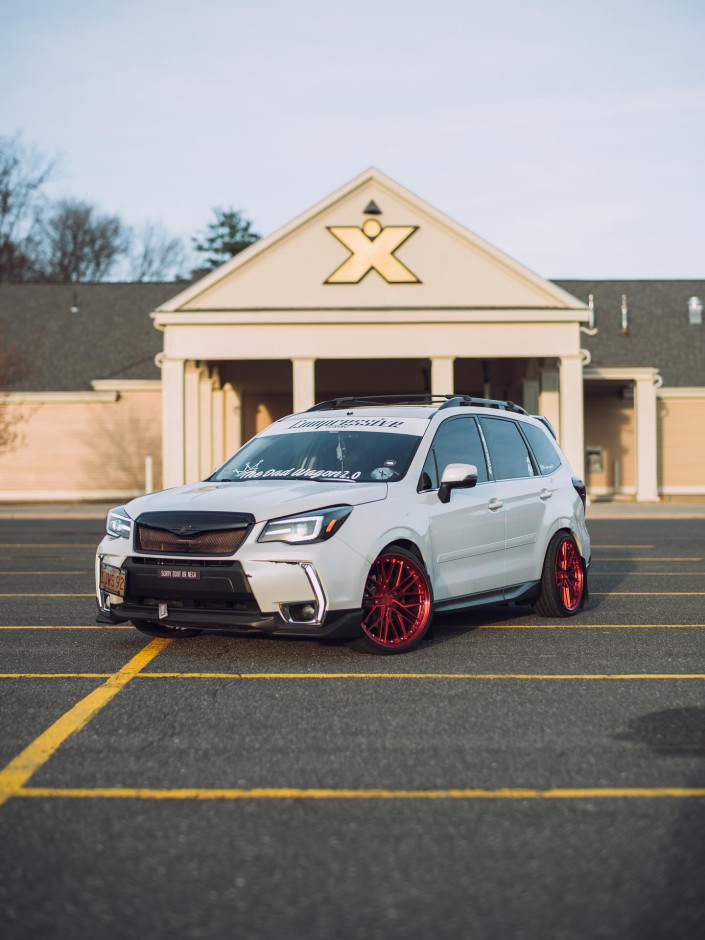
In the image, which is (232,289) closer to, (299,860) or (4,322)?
(4,322)

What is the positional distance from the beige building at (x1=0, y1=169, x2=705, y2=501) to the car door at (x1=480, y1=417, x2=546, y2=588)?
1740 cm

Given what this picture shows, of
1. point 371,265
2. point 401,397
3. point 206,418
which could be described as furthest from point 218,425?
point 401,397

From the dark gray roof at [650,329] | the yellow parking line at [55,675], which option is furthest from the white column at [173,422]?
the yellow parking line at [55,675]

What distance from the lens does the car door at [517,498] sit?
9250mm

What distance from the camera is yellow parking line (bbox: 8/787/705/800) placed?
456cm

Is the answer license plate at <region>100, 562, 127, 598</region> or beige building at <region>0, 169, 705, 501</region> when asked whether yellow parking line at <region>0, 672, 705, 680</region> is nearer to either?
license plate at <region>100, 562, 127, 598</region>

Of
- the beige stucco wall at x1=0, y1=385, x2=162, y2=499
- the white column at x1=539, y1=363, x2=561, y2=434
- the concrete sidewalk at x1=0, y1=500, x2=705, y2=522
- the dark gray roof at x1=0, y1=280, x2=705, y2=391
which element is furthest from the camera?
the dark gray roof at x1=0, y1=280, x2=705, y2=391

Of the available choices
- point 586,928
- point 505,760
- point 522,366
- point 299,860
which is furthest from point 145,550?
point 522,366

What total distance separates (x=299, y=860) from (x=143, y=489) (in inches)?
1228

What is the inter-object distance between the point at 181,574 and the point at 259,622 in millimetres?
639

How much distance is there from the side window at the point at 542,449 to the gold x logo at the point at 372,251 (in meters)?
18.2

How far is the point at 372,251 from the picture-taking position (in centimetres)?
2848

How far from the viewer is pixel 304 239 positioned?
93.4 ft

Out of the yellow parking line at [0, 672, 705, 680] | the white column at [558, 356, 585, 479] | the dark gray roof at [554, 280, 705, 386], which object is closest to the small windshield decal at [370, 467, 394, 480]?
the yellow parking line at [0, 672, 705, 680]
